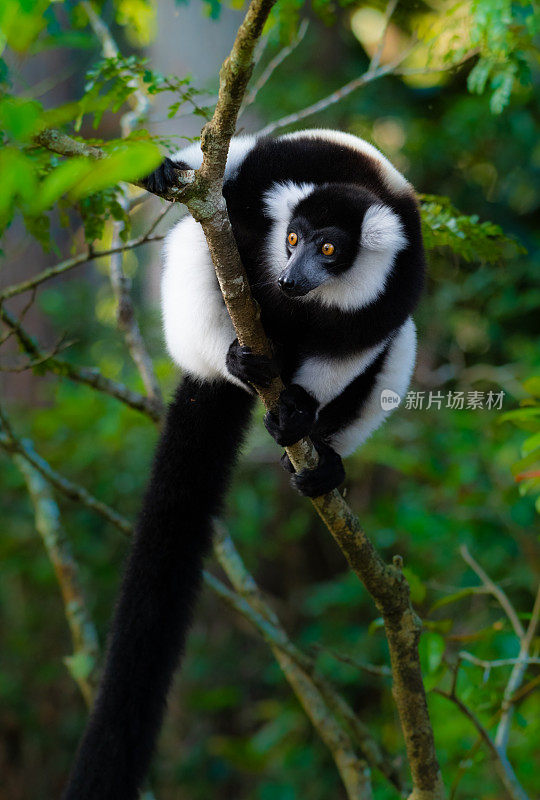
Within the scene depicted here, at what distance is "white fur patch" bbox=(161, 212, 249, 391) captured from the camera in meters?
2.48

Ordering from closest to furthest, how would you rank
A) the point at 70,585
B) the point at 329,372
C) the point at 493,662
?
the point at 493,662 → the point at 329,372 → the point at 70,585

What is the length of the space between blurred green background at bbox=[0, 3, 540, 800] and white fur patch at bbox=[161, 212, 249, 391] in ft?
6.11

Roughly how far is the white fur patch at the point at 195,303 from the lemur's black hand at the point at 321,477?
0.38 meters

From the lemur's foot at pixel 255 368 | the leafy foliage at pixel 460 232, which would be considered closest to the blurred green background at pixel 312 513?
the leafy foliage at pixel 460 232

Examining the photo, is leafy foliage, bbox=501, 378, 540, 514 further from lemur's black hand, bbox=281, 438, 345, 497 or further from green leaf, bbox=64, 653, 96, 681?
green leaf, bbox=64, 653, 96, 681

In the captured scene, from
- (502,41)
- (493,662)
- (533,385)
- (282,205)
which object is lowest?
(493,662)

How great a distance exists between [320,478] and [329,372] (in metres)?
0.40

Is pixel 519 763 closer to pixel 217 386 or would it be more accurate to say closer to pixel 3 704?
pixel 217 386

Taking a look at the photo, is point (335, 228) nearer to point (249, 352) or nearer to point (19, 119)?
point (249, 352)

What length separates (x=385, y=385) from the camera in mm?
2887

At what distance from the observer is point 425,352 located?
555 cm

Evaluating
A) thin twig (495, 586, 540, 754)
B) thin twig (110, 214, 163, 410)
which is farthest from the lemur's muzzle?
thin twig (495, 586, 540, 754)

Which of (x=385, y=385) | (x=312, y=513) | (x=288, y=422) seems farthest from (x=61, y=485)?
(x=312, y=513)

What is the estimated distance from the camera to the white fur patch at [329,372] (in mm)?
2533
